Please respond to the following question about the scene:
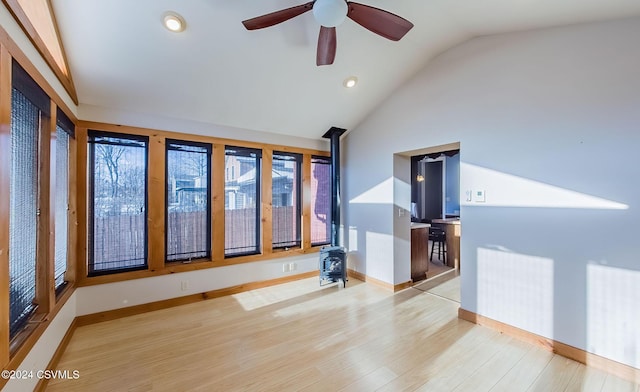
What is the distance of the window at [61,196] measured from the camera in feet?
7.53

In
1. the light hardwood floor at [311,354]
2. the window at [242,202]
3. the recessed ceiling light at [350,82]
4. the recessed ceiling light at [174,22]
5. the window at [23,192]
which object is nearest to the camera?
the window at [23,192]

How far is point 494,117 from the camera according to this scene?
2.76 m

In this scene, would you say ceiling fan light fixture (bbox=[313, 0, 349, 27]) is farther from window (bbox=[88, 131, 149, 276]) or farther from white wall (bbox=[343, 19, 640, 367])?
window (bbox=[88, 131, 149, 276])

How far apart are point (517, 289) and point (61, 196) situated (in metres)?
4.50

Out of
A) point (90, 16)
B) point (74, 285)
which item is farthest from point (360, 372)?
point (90, 16)

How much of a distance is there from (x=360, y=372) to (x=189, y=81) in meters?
3.24

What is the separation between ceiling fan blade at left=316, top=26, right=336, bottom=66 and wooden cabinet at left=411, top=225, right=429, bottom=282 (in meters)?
2.97

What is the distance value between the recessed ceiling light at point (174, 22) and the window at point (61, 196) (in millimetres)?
1226

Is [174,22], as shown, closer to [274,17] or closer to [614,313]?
[274,17]

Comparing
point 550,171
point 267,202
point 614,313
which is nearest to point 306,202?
point 267,202

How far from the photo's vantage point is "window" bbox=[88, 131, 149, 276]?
2877 millimetres

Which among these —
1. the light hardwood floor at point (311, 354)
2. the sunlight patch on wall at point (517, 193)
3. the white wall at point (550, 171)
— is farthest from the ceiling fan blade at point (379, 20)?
the light hardwood floor at point (311, 354)

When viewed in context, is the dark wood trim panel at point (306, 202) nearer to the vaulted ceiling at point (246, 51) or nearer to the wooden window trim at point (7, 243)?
the vaulted ceiling at point (246, 51)

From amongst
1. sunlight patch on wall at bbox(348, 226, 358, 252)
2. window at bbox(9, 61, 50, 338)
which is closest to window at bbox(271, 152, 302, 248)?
sunlight patch on wall at bbox(348, 226, 358, 252)
